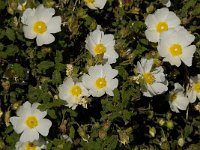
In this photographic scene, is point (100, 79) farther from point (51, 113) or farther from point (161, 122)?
point (161, 122)

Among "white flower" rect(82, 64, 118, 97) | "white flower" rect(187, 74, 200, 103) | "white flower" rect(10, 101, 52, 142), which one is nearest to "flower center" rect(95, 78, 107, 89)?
"white flower" rect(82, 64, 118, 97)

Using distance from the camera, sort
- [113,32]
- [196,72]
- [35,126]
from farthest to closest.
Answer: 1. [196,72]
2. [113,32]
3. [35,126]

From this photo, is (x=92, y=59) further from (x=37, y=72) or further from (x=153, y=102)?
(x=153, y=102)

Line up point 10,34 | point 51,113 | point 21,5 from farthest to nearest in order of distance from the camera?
point 21,5, point 10,34, point 51,113

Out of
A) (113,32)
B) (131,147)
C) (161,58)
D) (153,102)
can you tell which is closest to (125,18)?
(113,32)

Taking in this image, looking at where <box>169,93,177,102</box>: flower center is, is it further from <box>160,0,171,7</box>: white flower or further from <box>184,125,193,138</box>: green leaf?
<box>160,0,171,7</box>: white flower

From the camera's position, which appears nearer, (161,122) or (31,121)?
(31,121)

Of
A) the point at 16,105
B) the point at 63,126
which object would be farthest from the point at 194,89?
the point at 16,105
